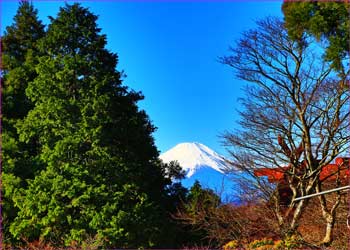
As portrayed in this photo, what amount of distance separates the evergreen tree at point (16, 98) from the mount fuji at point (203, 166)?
415 centimetres

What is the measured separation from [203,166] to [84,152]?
377 centimetres

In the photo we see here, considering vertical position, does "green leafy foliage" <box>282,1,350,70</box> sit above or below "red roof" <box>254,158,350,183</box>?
above

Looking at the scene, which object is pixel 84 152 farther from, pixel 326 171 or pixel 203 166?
pixel 326 171

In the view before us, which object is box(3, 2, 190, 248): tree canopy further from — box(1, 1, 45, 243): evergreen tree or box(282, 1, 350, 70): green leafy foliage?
box(282, 1, 350, 70): green leafy foliage

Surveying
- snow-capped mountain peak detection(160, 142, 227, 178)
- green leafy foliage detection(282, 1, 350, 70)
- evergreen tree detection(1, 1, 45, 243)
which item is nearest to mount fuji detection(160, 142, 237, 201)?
snow-capped mountain peak detection(160, 142, 227, 178)

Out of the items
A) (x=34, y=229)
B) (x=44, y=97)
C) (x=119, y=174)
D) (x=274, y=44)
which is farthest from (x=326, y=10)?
(x=34, y=229)

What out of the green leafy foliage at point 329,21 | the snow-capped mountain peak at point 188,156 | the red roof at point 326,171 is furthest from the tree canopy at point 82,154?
the green leafy foliage at point 329,21

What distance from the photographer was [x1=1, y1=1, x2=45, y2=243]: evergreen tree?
1155cm

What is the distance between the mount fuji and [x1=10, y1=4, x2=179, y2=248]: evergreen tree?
150 cm

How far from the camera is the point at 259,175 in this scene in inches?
389

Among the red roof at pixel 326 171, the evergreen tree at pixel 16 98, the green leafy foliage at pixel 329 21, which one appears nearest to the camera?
the green leafy foliage at pixel 329 21

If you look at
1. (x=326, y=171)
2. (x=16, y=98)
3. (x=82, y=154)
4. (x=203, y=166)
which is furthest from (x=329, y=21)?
(x=16, y=98)

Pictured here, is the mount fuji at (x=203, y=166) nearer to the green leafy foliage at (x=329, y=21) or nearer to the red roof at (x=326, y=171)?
the red roof at (x=326, y=171)

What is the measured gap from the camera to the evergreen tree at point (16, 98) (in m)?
11.5
